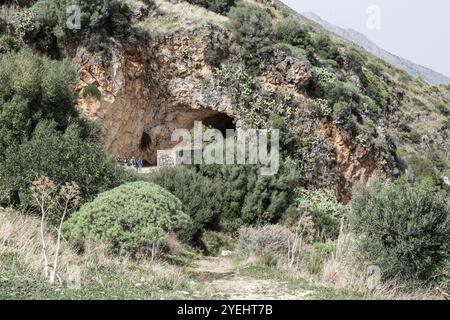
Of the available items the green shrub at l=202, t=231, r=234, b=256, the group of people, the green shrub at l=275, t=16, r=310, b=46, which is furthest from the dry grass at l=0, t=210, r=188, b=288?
the green shrub at l=275, t=16, r=310, b=46

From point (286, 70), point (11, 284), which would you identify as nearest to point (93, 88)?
point (286, 70)

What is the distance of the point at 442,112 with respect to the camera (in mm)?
66125

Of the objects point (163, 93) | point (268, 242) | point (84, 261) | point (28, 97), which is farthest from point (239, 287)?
point (163, 93)

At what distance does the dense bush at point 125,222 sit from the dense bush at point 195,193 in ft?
14.8

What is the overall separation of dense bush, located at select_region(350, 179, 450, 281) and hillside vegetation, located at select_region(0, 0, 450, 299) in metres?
0.03

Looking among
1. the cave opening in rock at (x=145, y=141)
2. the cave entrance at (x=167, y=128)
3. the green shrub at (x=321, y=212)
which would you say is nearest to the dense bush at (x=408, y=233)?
the green shrub at (x=321, y=212)

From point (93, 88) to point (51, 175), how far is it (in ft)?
40.9

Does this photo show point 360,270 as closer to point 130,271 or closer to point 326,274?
point 326,274

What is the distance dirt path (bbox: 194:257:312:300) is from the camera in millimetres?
7867

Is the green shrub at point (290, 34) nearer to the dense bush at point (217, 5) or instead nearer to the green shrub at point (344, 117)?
the dense bush at point (217, 5)

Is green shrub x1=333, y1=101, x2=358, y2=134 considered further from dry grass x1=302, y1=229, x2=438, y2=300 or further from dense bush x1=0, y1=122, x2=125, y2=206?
dry grass x1=302, y1=229, x2=438, y2=300

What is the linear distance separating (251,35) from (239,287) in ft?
74.9

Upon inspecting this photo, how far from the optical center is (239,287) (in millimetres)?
8797

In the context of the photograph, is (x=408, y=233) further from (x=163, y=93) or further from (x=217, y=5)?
(x=217, y=5)
